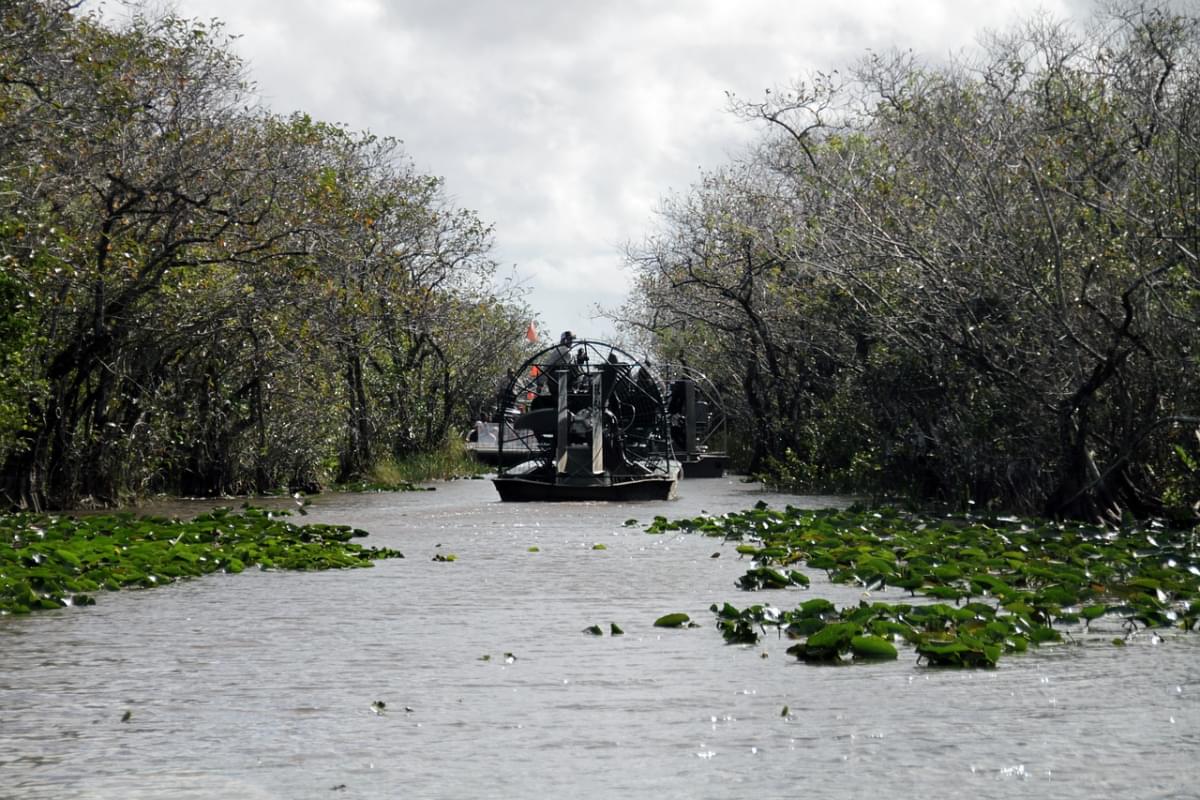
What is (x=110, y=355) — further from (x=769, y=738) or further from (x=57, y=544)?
(x=769, y=738)

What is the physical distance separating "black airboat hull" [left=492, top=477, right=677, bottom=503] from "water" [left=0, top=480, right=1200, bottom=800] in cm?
1682

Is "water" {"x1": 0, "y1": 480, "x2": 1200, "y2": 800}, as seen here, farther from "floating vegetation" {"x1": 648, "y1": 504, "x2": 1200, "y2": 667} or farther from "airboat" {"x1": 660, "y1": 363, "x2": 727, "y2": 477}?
"airboat" {"x1": 660, "y1": 363, "x2": 727, "y2": 477}

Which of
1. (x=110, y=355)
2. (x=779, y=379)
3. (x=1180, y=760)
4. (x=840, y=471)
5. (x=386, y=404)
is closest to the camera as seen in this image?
(x=1180, y=760)

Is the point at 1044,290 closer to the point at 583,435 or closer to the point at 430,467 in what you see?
the point at 583,435

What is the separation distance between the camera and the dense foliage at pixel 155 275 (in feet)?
71.3

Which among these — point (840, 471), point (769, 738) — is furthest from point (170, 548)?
point (840, 471)

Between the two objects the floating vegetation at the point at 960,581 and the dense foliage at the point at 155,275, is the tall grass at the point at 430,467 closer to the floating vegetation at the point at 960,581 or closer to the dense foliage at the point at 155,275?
the dense foliage at the point at 155,275

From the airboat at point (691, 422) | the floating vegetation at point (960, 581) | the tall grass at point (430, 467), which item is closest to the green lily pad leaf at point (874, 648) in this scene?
the floating vegetation at point (960, 581)

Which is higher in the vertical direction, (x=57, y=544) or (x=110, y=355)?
(x=110, y=355)

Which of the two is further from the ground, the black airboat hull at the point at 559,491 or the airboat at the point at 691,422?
the airboat at the point at 691,422

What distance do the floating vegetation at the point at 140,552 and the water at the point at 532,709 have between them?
1.59 feet

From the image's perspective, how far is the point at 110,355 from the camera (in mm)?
26203

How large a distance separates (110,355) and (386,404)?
1772 cm

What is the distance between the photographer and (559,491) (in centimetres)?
3192
